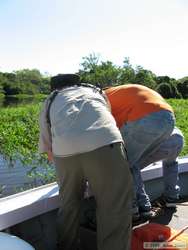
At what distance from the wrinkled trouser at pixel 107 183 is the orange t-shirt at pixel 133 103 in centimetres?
56

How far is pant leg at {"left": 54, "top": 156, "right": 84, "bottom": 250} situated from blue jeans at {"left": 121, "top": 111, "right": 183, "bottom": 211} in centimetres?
49

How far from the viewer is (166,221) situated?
3.26 meters

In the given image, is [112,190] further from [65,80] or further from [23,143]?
[23,143]

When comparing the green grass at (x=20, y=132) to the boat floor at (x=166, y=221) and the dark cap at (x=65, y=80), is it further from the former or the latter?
the dark cap at (x=65, y=80)

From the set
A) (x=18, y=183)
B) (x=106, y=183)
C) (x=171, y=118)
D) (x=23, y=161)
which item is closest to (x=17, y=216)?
(x=106, y=183)

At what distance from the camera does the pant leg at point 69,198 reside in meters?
2.43

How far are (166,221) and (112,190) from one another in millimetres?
1096

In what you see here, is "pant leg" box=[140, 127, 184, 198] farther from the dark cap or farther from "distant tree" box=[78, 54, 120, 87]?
"distant tree" box=[78, 54, 120, 87]

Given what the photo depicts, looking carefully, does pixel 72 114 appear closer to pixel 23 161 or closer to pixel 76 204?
pixel 76 204

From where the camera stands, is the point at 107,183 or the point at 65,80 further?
the point at 65,80

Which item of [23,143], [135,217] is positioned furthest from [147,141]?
[23,143]

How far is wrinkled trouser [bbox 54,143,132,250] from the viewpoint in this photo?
2.31 meters

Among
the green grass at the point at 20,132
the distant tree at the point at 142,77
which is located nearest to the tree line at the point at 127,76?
the distant tree at the point at 142,77

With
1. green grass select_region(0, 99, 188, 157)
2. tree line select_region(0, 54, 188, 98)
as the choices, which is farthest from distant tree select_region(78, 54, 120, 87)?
green grass select_region(0, 99, 188, 157)
